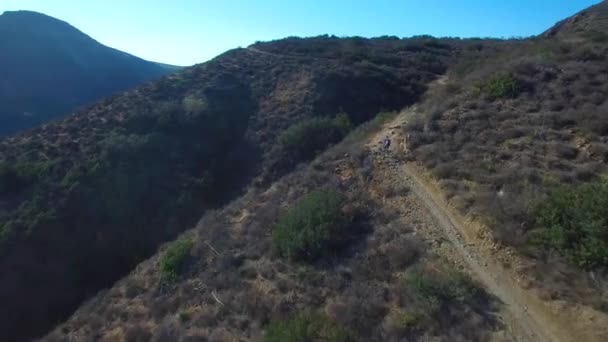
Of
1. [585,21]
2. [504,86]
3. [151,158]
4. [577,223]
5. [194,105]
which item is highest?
[585,21]

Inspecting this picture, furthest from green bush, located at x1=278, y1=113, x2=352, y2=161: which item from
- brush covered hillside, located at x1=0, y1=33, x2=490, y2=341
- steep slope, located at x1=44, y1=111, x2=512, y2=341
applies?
steep slope, located at x1=44, y1=111, x2=512, y2=341

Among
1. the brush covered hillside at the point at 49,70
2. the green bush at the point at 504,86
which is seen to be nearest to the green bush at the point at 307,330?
the green bush at the point at 504,86

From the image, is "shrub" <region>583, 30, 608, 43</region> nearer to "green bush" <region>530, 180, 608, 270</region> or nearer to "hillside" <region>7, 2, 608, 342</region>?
"hillside" <region>7, 2, 608, 342</region>

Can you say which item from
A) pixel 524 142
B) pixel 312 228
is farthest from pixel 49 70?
pixel 524 142

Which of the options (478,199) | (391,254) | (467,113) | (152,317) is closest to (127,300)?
(152,317)

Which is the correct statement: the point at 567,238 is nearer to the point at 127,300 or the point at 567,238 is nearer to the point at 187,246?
the point at 187,246

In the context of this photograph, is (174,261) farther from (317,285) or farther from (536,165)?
(536,165)

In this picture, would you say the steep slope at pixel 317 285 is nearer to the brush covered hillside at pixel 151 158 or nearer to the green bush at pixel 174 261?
the green bush at pixel 174 261
